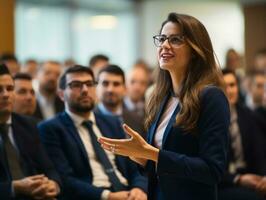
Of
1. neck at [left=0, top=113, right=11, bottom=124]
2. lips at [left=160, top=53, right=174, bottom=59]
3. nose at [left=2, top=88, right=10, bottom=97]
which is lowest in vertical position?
neck at [left=0, top=113, right=11, bottom=124]

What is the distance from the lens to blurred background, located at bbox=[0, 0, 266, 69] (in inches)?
315

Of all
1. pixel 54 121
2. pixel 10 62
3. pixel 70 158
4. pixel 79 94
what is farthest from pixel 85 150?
Answer: pixel 10 62

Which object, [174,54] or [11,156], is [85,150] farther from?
[174,54]

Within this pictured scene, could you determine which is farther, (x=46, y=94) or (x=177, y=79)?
(x=46, y=94)

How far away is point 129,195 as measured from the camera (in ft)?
9.99

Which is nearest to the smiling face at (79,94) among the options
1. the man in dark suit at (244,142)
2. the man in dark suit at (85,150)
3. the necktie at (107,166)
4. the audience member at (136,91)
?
the man in dark suit at (85,150)

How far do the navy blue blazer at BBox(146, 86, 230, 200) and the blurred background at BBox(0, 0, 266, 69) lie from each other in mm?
5980

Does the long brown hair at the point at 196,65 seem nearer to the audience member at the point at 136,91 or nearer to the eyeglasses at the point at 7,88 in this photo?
the eyeglasses at the point at 7,88

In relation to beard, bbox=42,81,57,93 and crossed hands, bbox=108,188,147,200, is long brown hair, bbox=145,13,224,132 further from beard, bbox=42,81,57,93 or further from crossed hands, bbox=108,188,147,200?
beard, bbox=42,81,57,93

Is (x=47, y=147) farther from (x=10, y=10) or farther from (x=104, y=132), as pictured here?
(x=10, y=10)

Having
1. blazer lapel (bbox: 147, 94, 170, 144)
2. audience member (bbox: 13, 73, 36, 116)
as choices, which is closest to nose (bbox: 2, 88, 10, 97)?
audience member (bbox: 13, 73, 36, 116)

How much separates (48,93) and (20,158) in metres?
1.67

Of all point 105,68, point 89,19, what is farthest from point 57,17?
point 105,68

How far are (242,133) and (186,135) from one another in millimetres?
1996
